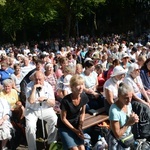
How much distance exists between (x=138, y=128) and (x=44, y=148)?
6.28ft

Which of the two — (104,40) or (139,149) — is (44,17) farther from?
(139,149)

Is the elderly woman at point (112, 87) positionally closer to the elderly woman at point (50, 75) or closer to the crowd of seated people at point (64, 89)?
the crowd of seated people at point (64, 89)

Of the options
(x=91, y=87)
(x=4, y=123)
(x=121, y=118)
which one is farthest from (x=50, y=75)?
(x=121, y=118)

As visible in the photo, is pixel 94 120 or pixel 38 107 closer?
pixel 94 120

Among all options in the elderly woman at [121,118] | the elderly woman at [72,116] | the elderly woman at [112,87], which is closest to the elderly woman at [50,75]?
the elderly woman at [112,87]

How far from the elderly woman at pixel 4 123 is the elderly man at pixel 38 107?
15.5 inches

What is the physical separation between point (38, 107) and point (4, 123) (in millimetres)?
704

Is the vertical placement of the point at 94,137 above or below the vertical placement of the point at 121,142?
below

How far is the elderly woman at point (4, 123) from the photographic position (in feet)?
19.1

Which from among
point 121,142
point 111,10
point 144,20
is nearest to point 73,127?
point 121,142

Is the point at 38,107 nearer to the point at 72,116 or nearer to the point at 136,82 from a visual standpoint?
the point at 72,116

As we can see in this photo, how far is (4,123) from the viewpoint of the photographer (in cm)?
594

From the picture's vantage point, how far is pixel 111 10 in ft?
134

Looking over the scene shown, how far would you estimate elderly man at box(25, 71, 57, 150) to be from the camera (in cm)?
577
